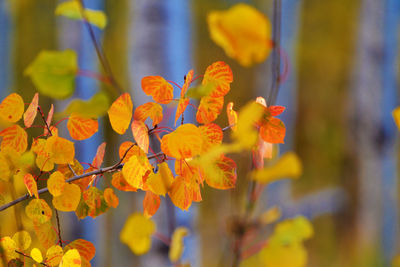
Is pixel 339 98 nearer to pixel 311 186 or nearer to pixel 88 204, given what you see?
pixel 311 186

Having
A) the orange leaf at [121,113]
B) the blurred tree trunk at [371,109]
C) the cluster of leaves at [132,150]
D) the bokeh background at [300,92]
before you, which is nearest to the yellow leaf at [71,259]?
the cluster of leaves at [132,150]

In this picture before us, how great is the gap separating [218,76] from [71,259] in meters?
0.19

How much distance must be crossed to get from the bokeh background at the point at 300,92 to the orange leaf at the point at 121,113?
58cm

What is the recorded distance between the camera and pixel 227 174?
0.98ft

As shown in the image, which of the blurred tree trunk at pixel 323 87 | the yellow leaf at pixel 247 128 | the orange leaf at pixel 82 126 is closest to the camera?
the yellow leaf at pixel 247 128

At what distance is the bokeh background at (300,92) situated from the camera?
99cm

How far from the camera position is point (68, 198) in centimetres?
30

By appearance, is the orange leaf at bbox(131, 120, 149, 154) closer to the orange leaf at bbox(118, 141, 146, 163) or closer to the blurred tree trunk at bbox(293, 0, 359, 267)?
the orange leaf at bbox(118, 141, 146, 163)

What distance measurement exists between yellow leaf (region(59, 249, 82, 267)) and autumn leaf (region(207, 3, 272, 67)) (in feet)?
0.64

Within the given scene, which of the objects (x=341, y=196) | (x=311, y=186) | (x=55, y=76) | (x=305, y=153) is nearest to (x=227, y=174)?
(x=55, y=76)

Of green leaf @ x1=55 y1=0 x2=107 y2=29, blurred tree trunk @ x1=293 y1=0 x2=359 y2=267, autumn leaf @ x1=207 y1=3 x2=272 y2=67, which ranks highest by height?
green leaf @ x1=55 y1=0 x2=107 y2=29

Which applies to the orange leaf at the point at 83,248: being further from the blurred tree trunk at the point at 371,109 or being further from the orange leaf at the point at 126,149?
the blurred tree trunk at the point at 371,109

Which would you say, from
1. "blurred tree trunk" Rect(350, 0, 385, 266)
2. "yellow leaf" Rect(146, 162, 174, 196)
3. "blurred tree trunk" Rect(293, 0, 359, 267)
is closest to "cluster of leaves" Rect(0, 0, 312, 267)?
"yellow leaf" Rect(146, 162, 174, 196)

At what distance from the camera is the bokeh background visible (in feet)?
3.25
